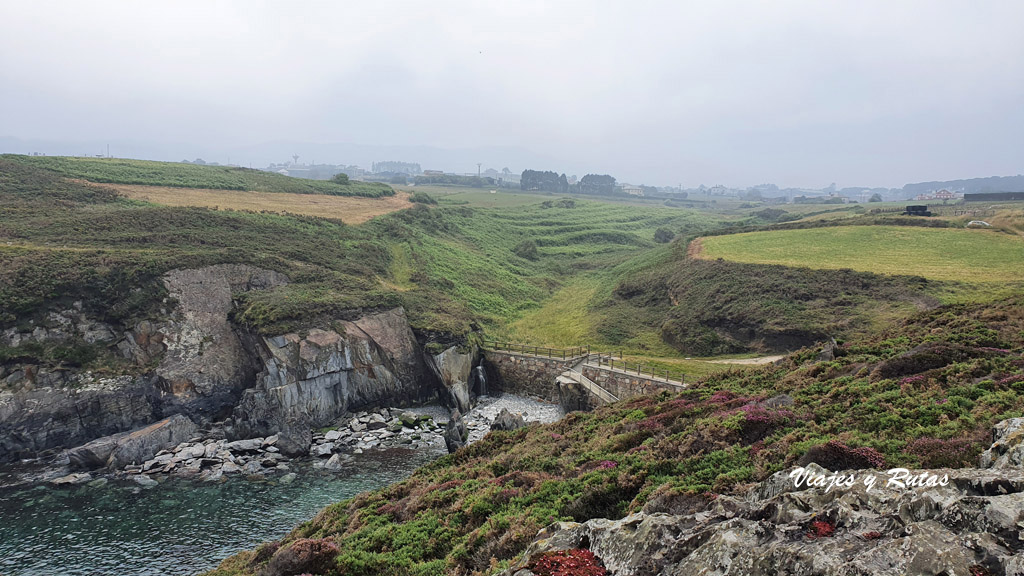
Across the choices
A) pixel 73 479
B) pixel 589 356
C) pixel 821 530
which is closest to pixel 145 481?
pixel 73 479

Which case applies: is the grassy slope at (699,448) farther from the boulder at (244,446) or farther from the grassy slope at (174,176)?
the grassy slope at (174,176)

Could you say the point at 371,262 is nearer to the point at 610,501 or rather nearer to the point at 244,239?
the point at 244,239

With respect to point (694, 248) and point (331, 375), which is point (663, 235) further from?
point (331, 375)

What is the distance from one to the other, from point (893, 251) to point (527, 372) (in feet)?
134

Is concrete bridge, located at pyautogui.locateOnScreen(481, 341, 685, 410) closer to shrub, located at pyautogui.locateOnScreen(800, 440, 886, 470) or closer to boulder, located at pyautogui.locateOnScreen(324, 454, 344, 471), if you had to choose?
boulder, located at pyautogui.locateOnScreen(324, 454, 344, 471)

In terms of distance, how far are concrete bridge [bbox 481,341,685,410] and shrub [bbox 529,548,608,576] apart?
92.6 feet

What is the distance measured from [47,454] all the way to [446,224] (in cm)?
7377

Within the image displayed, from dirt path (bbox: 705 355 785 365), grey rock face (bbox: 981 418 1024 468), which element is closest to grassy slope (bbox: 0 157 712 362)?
dirt path (bbox: 705 355 785 365)

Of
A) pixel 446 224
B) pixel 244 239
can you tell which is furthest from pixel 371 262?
pixel 446 224

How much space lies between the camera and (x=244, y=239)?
2451 inches

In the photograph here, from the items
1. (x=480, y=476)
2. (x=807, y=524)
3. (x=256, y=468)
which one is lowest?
(x=256, y=468)

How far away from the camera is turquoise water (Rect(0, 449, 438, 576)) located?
84.2 ft

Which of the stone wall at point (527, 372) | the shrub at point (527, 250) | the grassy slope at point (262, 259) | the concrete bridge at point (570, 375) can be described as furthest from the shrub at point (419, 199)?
the stone wall at point (527, 372)

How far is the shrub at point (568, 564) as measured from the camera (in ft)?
37.7
